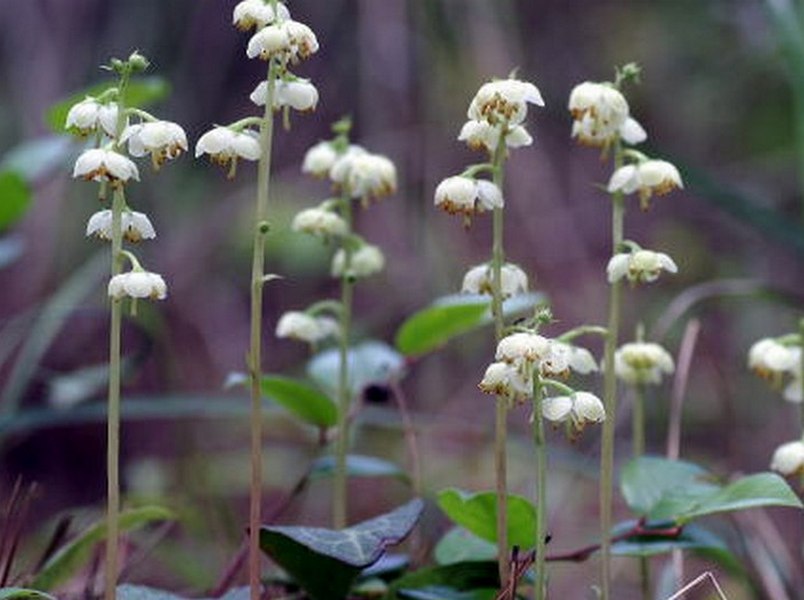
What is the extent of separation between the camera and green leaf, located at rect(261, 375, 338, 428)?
1.64 metres

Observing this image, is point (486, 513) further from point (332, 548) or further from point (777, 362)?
point (777, 362)

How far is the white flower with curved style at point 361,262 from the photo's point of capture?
1664 mm

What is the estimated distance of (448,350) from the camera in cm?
434

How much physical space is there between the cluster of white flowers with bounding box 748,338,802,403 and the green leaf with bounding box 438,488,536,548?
391 mm

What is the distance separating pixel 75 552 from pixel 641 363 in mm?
738

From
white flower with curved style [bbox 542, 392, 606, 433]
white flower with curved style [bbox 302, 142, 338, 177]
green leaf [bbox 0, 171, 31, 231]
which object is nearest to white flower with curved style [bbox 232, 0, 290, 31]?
white flower with curved style [bbox 302, 142, 338, 177]

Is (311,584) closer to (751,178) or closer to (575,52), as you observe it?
(751,178)

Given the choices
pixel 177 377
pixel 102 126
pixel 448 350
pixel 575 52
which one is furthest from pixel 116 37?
pixel 102 126

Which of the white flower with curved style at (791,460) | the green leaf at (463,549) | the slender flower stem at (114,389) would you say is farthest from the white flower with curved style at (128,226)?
the white flower with curved style at (791,460)

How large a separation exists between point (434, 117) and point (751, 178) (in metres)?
1.19

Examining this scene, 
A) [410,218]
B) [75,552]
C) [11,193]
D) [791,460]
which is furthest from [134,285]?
[410,218]

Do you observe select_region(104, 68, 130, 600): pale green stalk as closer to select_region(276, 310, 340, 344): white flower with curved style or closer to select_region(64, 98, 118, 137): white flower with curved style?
select_region(64, 98, 118, 137): white flower with curved style

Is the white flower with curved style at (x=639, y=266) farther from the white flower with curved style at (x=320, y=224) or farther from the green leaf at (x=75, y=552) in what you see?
the green leaf at (x=75, y=552)

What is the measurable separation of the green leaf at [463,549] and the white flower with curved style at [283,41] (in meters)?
0.63
